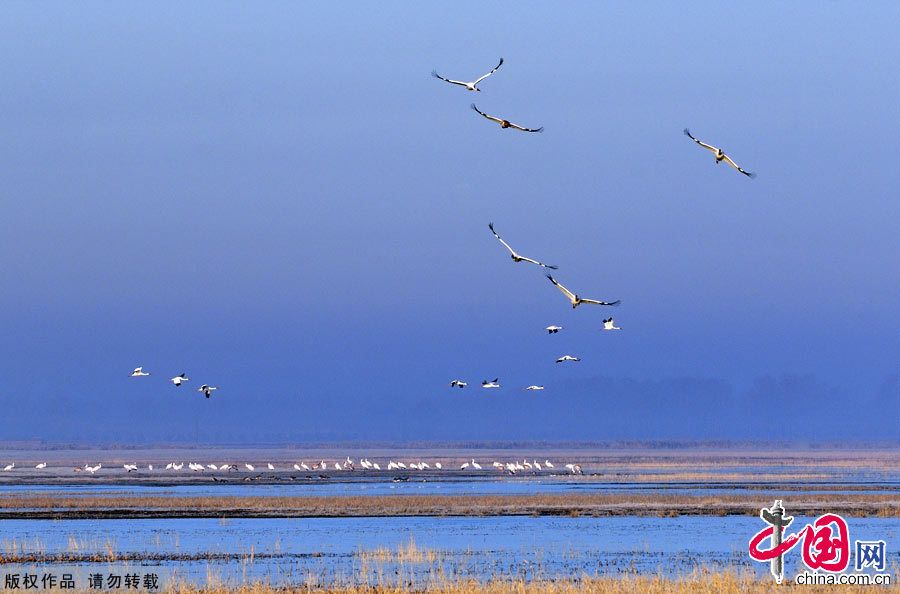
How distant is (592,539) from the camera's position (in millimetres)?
50875

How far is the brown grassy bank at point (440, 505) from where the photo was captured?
63281mm

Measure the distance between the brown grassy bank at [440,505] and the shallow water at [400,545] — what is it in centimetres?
265

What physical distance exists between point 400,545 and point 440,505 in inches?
797

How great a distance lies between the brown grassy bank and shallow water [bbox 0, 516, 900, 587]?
8.71 ft

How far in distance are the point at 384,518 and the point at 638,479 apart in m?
36.5

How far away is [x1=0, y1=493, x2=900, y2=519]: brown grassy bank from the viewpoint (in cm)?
6328

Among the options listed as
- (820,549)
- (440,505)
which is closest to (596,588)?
(820,549)

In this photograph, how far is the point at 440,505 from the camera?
68250mm

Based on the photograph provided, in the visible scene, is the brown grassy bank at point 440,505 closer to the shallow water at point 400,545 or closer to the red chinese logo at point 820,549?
the shallow water at point 400,545

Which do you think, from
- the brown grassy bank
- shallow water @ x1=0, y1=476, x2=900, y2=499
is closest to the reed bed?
the brown grassy bank

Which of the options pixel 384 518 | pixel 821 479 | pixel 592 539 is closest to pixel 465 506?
pixel 384 518

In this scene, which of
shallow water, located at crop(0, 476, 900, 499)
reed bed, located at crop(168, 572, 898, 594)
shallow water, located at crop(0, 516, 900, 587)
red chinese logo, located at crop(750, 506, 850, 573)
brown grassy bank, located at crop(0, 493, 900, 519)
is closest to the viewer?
reed bed, located at crop(168, 572, 898, 594)

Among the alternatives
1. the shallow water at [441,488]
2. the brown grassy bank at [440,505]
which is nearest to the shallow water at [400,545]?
the brown grassy bank at [440,505]

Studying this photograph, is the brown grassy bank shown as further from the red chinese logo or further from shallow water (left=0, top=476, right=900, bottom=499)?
A: the red chinese logo
